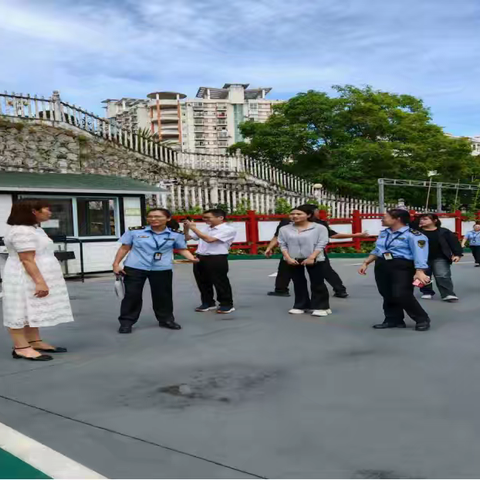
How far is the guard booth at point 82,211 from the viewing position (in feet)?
42.5

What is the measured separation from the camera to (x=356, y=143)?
3388cm

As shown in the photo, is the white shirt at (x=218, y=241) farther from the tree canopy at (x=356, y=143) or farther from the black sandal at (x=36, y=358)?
the tree canopy at (x=356, y=143)

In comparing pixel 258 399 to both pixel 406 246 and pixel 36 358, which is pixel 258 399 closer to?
pixel 36 358

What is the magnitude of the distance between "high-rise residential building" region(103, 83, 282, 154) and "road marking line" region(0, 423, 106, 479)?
136834mm

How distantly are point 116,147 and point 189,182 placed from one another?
9.98 feet

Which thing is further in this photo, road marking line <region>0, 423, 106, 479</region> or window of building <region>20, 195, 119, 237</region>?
window of building <region>20, 195, 119, 237</region>

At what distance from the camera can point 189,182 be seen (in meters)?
22.1

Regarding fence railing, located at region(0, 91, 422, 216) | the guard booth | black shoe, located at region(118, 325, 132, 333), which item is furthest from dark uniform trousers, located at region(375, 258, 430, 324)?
fence railing, located at region(0, 91, 422, 216)

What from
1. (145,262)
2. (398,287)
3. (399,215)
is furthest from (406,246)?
(145,262)

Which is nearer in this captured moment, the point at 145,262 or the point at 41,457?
the point at 41,457

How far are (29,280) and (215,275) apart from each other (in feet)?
10.2

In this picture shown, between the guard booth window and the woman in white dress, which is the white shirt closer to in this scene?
the woman in white dress

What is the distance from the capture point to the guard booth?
12953mm

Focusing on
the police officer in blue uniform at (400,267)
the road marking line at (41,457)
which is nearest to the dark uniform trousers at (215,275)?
the police officer in blue uniform at (400,267)
